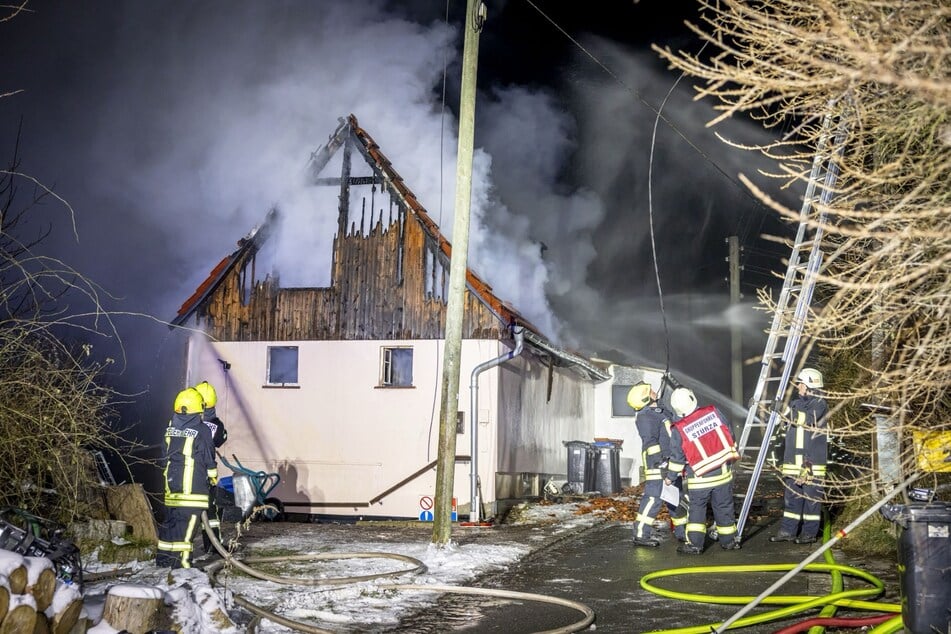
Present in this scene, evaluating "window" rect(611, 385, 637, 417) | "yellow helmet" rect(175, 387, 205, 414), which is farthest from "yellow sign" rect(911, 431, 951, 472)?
"window" rect(611, 385, 637, 417)

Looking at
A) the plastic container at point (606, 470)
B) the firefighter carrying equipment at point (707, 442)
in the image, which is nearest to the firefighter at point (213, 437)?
the firefighter carrying equipment at point (707, 442)

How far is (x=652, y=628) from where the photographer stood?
531 centimetres

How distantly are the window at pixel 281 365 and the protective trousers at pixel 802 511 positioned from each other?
1033 centimetres

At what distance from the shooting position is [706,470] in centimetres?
819

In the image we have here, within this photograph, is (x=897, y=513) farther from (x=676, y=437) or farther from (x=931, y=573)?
(x=676, y=437)

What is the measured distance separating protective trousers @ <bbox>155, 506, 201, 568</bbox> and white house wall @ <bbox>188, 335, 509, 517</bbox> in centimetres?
760

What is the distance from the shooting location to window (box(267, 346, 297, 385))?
16078 millimetres

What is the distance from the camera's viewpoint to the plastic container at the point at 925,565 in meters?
4.40

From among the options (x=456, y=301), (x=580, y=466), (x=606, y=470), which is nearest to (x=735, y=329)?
(x=606, y=470)

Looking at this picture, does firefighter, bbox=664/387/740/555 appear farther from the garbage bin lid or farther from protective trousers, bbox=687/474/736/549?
the garbage bin lid

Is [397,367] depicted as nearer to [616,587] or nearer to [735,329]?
[616,587]

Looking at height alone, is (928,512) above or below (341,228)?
below

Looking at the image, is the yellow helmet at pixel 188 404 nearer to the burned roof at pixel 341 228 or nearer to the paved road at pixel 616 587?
the paved road at pixel 616 587

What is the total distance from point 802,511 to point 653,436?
6.01 feet
